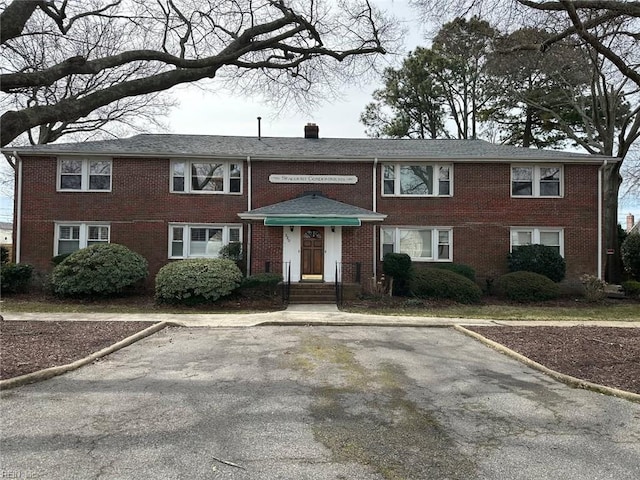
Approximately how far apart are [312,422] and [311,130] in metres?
18.0

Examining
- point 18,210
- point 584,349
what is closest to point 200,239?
point 18,210

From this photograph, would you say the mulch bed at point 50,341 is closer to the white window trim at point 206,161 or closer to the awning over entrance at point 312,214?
the awning over entrance at point 312,214

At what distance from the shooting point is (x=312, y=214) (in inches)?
626

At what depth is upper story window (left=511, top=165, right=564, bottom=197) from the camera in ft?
58.3

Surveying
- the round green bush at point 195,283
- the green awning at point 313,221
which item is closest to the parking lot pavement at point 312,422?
the round green bush at point 195,283

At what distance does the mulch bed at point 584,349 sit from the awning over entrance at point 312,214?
672cm

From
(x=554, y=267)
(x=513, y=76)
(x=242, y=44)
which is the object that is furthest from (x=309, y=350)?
(x=513, y=76)

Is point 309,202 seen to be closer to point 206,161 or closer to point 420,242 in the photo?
point 206,161

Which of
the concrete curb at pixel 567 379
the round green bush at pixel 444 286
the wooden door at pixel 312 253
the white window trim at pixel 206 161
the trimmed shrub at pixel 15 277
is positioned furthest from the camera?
the white window trim at pixel 206 161

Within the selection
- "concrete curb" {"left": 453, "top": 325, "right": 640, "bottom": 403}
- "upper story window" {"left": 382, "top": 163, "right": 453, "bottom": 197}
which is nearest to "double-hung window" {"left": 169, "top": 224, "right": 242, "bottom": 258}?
"upper story window" {"left": 382, "top": 163, "right": 453, "bottom": 197}

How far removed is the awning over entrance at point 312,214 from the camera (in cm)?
1568

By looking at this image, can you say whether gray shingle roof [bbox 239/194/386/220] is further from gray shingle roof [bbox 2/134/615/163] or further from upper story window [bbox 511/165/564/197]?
upper story window [bbox 511/165/564/197]

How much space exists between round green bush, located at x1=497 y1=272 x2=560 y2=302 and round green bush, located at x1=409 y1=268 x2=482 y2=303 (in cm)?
124

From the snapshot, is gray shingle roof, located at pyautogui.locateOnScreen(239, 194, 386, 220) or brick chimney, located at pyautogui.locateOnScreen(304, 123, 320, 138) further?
brick chimney, located at pyautogui.locateOnScreen(304, 123, 320, 138)
